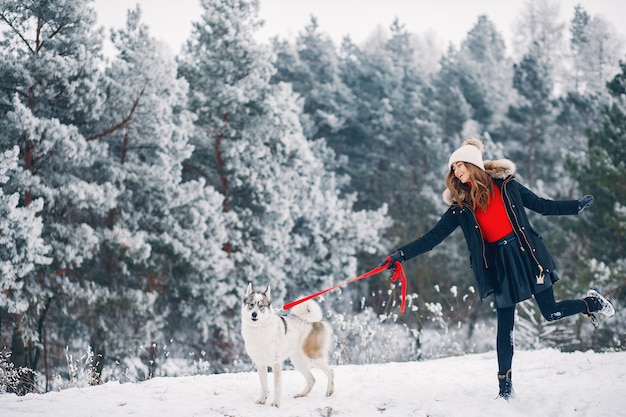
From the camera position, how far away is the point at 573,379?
547 centimetres

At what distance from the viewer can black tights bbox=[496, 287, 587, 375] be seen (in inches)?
186

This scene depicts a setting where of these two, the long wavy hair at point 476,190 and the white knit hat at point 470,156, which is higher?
the white knit hat at point 470,156

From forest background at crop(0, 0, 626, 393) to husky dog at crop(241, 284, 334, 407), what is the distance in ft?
9.24

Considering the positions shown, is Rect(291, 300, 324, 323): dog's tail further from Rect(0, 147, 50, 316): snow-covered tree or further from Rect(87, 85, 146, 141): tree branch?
Rect(87, 85, 146, 141): tree branch

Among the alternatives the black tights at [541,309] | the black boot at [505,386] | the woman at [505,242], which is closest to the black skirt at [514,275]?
the woman at [505,242]

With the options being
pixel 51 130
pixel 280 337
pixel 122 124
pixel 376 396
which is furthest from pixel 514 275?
pixel 122 124

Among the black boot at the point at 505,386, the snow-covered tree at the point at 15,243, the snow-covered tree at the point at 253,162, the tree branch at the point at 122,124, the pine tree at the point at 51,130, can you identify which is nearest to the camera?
the black boot at the point at 505,386

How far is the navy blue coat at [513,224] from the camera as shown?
464 centimetres

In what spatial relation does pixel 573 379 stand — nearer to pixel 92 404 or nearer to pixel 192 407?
pixel 192 407

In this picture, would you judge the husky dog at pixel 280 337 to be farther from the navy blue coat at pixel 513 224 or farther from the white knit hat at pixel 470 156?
the white knit hat at pixel 470 156

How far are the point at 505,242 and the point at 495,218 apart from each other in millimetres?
229

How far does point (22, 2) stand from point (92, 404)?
9587 mm

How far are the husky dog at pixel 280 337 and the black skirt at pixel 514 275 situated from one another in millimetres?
1712

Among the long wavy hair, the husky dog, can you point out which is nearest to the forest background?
the husky dog
